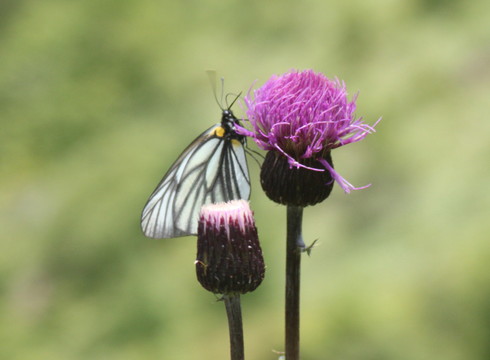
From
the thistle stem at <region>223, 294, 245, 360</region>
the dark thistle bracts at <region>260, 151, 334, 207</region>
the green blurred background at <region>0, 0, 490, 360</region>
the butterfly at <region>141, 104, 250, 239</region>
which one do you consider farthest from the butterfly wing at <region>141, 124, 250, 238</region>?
the green blurred background at <region>0, 0, 490, 360</region>

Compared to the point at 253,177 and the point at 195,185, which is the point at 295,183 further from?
the point at 253,177

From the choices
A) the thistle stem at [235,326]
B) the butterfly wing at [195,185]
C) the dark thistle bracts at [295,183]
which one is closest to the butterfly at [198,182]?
the butterfly wing at [195,185]

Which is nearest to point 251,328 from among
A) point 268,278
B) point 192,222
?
point 268,278

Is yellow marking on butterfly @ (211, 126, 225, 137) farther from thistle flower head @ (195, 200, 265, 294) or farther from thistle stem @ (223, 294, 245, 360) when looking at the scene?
thistle stem @ (223, 294, 245, 360)

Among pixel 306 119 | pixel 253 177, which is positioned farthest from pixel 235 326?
pixel 253 177

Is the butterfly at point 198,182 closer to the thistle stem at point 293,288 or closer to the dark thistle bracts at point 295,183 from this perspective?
the dark thistle bracts at point 295,183

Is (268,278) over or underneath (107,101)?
underneath

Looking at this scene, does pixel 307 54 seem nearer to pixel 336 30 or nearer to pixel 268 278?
pixel 336 30
